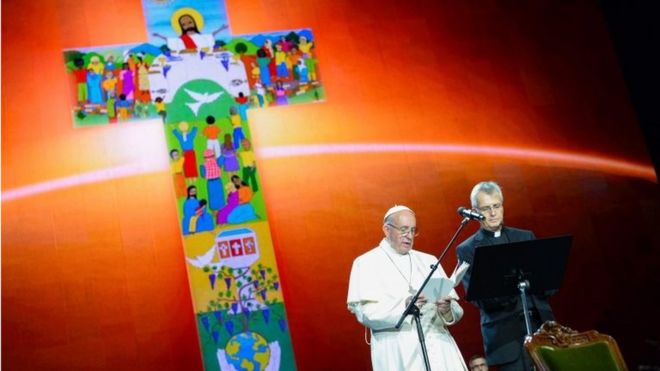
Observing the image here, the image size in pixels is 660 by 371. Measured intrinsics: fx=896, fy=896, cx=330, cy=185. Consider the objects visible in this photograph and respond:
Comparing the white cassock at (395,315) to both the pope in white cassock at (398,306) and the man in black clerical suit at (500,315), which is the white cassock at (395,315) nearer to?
the pope in white cassock at (398,306)

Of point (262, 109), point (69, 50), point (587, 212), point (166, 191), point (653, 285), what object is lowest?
point (653, 285)

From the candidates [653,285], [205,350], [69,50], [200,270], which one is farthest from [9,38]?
[653,285]

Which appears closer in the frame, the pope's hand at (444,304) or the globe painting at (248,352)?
the pope's hand at (444,304)

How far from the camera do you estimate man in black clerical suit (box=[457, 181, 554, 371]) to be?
16.8 ft

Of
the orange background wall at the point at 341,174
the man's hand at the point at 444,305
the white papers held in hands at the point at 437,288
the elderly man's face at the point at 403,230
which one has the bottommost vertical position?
the man's hand at the point at 444,305

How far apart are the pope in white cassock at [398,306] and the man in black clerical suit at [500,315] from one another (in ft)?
0.68

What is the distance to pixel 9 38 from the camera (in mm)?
6848

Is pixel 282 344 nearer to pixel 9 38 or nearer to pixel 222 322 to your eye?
pixel 222 322

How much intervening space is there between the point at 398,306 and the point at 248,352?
6.04 ft

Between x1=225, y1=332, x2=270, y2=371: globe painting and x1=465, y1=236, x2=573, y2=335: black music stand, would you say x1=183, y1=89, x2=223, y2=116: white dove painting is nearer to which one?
x1=225, y1=332, x2=270, y2=371: globe painting

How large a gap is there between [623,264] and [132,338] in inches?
159

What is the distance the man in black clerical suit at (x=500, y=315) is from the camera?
16.8 ft

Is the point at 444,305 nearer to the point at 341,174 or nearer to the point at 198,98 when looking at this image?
the point at 341,174

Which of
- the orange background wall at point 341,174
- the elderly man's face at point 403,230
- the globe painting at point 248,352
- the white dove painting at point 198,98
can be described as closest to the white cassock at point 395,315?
the elderly man's face at point 403,230
